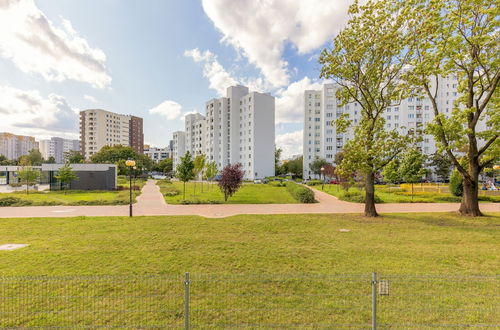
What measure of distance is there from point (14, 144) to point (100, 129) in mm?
94463

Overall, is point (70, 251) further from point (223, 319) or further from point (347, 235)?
point (347, 235)

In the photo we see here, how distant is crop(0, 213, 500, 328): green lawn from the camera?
3.97 m

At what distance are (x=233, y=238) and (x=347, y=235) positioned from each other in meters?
4.86

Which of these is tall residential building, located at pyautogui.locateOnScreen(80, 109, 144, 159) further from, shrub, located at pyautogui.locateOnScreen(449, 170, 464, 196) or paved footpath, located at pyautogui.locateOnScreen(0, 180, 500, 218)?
shrub, located at pyautogui.locateOnScreen(449, 170, 464, 196)

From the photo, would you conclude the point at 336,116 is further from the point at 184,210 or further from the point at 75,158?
the point at 75,158

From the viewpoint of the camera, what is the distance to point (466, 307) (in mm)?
4164

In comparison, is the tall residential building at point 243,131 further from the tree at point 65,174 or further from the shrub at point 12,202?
the shrub at point 12,202

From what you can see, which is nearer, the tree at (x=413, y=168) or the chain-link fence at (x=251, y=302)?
the chain-link fence at (x=251, y=302)

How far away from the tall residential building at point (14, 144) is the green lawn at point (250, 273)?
590 feet

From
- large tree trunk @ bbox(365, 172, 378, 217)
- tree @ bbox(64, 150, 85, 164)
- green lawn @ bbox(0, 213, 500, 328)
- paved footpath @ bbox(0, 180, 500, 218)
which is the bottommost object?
paved footpath @ bbox(0, 180, 500, 218)

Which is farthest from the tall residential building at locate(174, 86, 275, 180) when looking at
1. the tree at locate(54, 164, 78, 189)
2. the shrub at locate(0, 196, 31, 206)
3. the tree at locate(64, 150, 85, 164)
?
the shrub at locate(0, 196, 31, 206)

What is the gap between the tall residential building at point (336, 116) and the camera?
67875 mm

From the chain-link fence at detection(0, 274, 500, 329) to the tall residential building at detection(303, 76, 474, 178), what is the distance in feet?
215

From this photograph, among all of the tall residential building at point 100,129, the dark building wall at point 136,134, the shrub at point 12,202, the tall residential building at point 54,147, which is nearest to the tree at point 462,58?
the shrub at point 12,202
